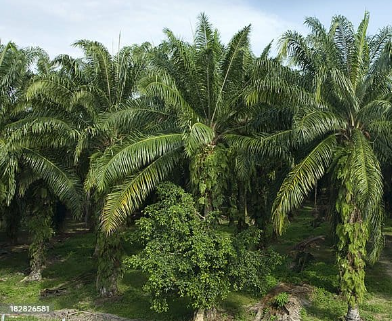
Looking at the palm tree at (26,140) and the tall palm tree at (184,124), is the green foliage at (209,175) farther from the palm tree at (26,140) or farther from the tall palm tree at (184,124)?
the palm tree at (26,140)

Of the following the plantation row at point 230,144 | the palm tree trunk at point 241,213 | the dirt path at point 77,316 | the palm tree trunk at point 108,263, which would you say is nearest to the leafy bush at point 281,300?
the plantation row at point 230,144

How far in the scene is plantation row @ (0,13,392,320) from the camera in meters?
11.9

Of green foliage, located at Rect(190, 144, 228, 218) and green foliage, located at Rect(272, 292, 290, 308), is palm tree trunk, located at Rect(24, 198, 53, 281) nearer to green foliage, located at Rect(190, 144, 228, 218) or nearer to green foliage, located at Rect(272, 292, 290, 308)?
green foliage, located at Rect(190, 144, 228, 218)

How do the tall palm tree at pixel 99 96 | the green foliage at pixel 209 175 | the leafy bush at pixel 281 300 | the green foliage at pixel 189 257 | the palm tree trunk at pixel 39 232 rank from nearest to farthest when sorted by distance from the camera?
the green foliage at pixel 189 257 < the green foliage at pixel 209 175 < the leafy bush at pixel 281 300 < the tall palm tree at pixel 99 96 < the palm tree trunk at pixel 39 232

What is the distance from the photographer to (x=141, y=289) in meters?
17.0

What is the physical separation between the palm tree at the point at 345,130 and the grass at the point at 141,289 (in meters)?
2.11

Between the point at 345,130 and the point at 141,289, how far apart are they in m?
9.50

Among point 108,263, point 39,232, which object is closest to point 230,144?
point 108,263

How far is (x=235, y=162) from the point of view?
1323cm

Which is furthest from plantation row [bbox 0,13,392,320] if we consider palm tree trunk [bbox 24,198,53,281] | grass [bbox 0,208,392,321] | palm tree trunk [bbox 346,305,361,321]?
palm tree trunk [bbox 24,198,53,281]

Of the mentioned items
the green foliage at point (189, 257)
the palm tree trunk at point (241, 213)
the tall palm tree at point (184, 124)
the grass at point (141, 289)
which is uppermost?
the tall palm tree at point (184, 124)

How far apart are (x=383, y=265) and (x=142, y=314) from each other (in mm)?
10407

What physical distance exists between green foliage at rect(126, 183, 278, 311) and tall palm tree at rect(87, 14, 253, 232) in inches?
27.8

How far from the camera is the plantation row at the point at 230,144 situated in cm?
1193
